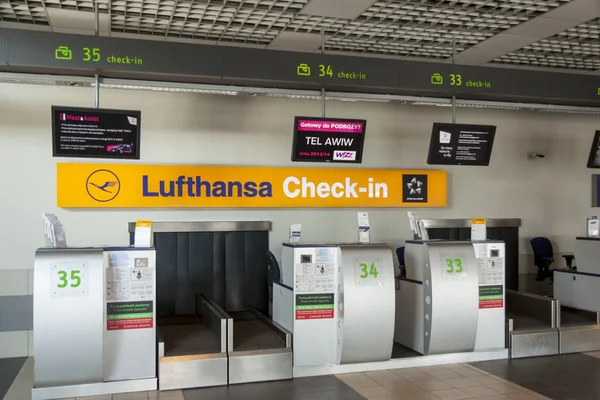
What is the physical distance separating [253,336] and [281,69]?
107 inches

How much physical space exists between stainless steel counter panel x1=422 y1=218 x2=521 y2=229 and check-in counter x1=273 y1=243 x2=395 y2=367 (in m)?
2.45

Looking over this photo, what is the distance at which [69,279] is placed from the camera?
17.2 ft

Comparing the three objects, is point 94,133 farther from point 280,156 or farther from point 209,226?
point 280,156

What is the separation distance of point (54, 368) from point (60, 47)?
2.81 meters

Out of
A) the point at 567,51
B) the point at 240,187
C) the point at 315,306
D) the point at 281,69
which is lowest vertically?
the point at 315,306

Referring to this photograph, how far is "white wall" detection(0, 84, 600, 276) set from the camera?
270 inches

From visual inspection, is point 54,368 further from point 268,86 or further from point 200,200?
point 268,86

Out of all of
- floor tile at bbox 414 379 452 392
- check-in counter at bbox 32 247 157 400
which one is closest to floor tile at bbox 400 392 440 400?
floor tile at bbox 414 379 452 392

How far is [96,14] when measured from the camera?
5707 millimetres

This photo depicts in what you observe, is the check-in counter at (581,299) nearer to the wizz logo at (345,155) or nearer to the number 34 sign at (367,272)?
the number 34 sign at (367,272)

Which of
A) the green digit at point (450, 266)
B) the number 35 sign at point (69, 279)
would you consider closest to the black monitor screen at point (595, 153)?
the green digit at point (450, 266)

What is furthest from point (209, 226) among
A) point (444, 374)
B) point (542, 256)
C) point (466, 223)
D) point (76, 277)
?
point (542, 256)

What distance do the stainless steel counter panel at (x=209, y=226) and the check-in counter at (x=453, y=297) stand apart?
193 cm

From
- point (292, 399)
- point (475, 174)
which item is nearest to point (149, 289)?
point (292, 399)
